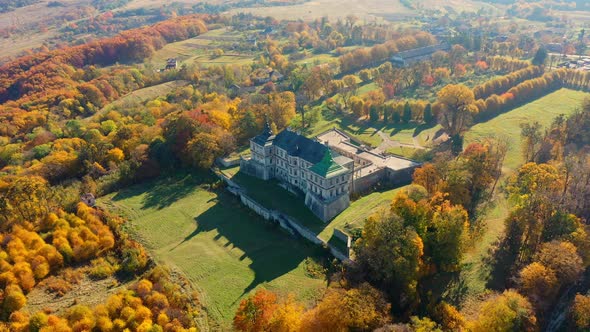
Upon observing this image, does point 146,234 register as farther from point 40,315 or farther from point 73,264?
point 40,315

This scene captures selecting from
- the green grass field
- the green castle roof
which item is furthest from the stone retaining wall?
the green castle roof

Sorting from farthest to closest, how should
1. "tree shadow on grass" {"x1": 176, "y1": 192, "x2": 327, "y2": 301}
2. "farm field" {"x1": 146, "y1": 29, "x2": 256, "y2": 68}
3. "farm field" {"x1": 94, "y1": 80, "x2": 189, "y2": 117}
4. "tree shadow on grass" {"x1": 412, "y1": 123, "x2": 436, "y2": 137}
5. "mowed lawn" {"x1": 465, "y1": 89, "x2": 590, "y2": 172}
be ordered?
"farm field" {"x1": 146, "y1": 29, "x2": 256, "y2": 68}, "farm field" {"x1": 94, "y1": 80, "x2": 189, "y2": 117}, "tree shadow on grass" {"x1": 412, "y1": 123, "x2": 436, "y2": 137}, "mowed lawn" {"x1": 465, "y1": 89, "x2": 590, "y2": 172}, "tree shadow on grass" {"x1": 176, "y1": 192, "x2": 327, "y2": 301}

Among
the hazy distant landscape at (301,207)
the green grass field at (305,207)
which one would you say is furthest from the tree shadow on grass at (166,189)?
the green grass field at (305,207)

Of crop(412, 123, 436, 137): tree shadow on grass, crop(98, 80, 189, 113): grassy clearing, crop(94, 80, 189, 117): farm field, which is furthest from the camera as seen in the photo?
crop(98, 80, 189, 113): grassy clearing

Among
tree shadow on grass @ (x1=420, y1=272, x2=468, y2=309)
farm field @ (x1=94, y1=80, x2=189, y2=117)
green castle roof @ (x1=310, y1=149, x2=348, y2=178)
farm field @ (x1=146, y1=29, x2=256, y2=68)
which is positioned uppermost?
green castle roof @ (x1=310, y1=149, x2=348, y2=178)

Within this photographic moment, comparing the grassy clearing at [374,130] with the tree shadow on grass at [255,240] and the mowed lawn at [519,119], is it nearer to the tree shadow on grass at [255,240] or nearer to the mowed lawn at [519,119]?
the mowed lawn at [519,119]

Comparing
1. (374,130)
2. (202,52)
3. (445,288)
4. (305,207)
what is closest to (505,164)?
(374,130)

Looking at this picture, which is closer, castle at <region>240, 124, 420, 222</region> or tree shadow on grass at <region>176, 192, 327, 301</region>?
tree shadow on grass at <region>176, 192, 327, 301</region>

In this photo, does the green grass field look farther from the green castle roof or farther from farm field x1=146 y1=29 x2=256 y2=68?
farm field x1=146 y1=29 x2=256 y2=68
